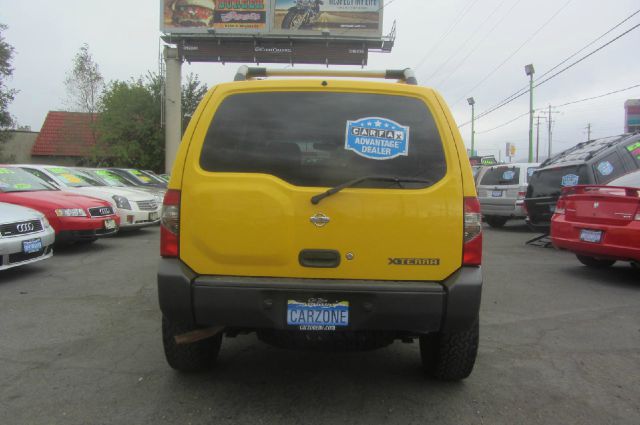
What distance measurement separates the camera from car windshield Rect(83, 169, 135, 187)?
12289mm

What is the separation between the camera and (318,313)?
2.84 metres

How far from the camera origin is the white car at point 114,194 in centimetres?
1044

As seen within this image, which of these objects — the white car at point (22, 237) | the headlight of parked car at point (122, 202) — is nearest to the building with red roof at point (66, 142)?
→ the headlight of parked car at point (122, 202)

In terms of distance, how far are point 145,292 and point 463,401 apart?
13.3 ft

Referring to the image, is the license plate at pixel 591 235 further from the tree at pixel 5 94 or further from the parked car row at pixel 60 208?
the tree at pixel 5 94

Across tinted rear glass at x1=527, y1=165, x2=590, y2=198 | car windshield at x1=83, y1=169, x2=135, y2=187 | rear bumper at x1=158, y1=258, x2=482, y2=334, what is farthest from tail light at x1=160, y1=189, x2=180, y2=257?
car windshield at x1=83, y1=169, x2=135, y2=187

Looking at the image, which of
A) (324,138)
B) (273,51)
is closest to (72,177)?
(324,138)

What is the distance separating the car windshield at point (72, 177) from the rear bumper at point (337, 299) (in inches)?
356

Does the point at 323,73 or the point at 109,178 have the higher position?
the point at 323,73

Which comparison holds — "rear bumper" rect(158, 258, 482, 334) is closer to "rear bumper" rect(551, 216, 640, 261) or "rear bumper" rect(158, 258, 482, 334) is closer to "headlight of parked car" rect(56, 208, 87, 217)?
"rear bumper" rect(551, 216, 640, 261)

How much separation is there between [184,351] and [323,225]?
1351 millimetres

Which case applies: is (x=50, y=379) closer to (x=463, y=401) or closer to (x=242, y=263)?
(x=242, y=263)

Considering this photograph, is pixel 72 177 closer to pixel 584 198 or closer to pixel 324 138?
pixel 324 138

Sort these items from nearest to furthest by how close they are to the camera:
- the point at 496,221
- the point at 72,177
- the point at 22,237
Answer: the point at 22,237, the point at 72,177, the point at 496,221
